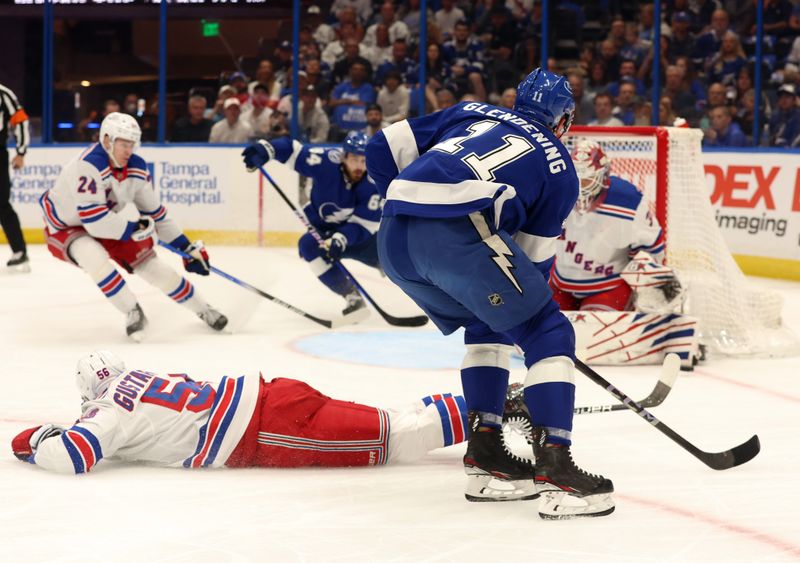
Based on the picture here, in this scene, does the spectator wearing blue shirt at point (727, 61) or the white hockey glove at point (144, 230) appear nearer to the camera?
the white hockey glove at point (144, 230)

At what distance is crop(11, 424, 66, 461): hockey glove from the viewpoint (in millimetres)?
2686

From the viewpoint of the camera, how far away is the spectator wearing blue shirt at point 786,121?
7176mm

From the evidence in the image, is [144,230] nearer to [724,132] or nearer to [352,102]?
[352,102]

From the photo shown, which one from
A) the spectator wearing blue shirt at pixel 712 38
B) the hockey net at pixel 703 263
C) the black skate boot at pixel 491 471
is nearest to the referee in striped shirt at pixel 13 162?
the hockey net at pixel 703 263

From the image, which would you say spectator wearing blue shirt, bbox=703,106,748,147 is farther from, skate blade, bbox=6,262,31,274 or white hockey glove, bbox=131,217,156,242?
skate blade, bbox=6,262,31,274

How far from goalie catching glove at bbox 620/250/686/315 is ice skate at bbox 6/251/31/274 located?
4.11 meters

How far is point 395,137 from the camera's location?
8.30 ft

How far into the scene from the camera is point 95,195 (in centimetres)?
466

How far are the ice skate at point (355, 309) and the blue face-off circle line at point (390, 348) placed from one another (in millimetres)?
239

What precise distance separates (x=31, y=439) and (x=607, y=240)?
240cm

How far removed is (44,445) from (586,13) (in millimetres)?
7121

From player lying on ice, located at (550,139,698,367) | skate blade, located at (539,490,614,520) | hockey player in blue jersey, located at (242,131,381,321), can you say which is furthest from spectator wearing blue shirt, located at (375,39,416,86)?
skate blade, located at (539,490,614,520)

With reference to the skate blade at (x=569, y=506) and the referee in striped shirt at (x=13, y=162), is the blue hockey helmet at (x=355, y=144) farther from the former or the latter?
the skate blade at (x=569, y=506)

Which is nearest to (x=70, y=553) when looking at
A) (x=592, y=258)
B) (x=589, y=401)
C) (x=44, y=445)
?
(x=44, y=445)
